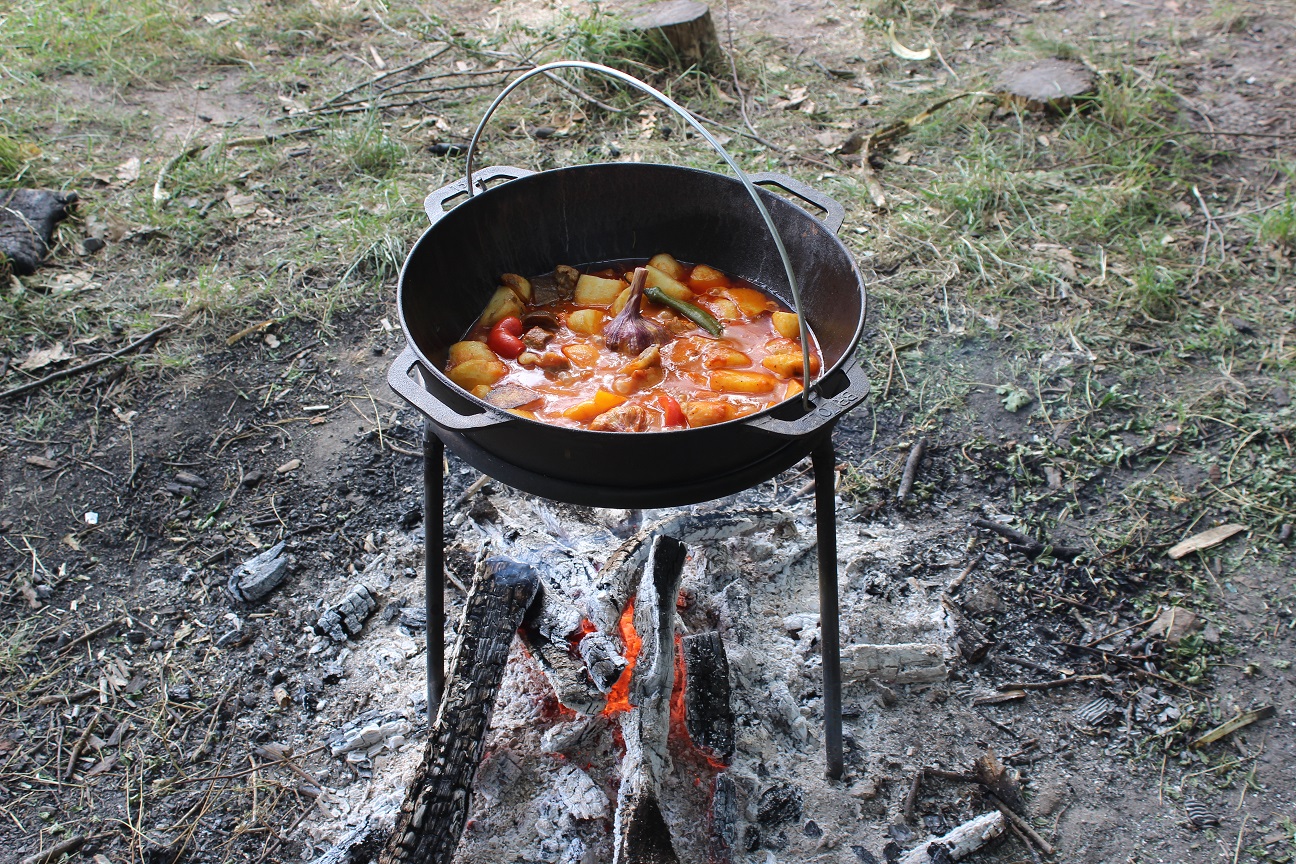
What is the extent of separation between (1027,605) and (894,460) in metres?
0.82

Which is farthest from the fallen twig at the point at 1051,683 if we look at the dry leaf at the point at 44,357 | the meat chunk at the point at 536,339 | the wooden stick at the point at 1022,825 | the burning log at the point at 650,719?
the dry leaf at the point at 44,357

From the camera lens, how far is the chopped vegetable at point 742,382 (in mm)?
2385

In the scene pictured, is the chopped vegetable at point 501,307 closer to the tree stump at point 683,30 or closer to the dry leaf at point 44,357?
the dry leaf at point 44,357

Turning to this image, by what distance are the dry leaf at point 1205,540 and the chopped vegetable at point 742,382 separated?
6.75 ft

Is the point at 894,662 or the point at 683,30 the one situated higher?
the point at 683,30

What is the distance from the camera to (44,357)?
4.23 meters

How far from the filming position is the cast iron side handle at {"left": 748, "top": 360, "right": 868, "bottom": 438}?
5.90ft

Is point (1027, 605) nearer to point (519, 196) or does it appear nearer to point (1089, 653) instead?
point (1089, 653)

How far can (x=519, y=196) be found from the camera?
2.66 m

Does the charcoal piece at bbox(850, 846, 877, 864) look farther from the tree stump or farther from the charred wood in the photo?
the tree stump

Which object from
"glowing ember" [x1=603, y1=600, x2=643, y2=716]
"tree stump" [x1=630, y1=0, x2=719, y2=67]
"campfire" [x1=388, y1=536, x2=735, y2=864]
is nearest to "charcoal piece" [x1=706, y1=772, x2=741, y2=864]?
"campfire" [x1=388, y1=536, x2=735, y2=864]

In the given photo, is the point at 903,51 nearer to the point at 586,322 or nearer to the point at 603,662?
the point at 586,322

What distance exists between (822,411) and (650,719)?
1.13 meters

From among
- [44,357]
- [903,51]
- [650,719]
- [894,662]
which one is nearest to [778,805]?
[650,719]
